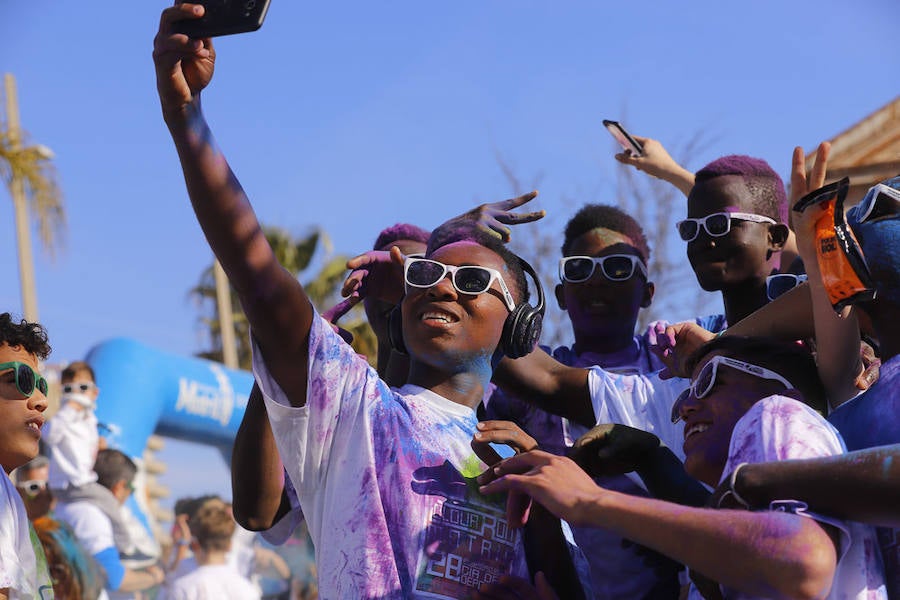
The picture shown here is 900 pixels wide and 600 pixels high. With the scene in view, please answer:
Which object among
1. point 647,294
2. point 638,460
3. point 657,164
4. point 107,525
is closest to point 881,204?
point 638,460

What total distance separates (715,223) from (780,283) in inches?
12.5

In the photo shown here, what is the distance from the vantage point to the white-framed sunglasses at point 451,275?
311 cm

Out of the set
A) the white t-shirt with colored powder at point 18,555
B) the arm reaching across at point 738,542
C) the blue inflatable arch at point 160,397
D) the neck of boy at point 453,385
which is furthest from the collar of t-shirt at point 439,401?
the blue inflatable arch at point 160,397

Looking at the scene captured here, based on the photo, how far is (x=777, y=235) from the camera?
4105 mm

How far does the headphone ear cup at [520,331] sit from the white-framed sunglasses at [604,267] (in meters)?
1.04

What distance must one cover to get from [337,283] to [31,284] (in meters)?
11.6

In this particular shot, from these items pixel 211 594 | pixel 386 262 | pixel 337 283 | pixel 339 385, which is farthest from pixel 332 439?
pixel 337 283

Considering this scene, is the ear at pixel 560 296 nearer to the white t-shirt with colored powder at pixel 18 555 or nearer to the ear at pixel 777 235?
the ear at pixel 777 235

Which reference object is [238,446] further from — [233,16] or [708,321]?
[708,321]

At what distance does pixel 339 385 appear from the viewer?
2689mm

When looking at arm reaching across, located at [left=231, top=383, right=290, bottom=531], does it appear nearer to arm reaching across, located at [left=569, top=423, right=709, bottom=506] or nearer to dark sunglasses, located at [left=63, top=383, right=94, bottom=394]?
arm reaching across, located at [left=569, top=423, right=709, bottom=506]

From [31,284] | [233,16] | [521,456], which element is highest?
[31,284]

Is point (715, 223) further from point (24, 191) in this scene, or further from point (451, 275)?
point (24, 191)

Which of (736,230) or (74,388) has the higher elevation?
(736,230)
